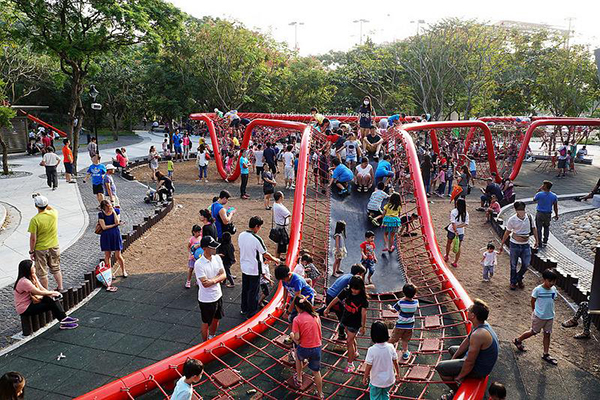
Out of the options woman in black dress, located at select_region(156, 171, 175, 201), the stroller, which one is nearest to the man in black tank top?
woman in black dress, located at select_region(156, 171, 175, 201)

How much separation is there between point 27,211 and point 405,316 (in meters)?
12.2

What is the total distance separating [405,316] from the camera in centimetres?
607

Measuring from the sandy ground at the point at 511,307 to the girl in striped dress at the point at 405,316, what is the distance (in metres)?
1.82

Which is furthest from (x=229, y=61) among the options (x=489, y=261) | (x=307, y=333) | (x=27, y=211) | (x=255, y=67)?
(x=307, y=333)

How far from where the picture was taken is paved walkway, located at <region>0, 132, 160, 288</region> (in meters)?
9.99

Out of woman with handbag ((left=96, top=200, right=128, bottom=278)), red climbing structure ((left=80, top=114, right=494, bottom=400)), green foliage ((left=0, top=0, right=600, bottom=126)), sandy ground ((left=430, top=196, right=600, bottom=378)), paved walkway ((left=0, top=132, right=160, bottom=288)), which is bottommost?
sandy ground ((left=430, top=196, right=600, bottom=378))

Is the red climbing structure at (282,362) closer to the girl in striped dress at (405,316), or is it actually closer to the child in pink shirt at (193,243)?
the girl in striped dress at (405,316)

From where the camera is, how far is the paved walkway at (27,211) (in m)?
9.99

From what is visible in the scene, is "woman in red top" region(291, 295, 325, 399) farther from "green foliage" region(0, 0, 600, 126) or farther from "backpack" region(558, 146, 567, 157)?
"backpack" region(558, 146, 567, 157)

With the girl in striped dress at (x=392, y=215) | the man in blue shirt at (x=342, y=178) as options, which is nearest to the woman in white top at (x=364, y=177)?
the man in blue shirt at (x=342, y=178)

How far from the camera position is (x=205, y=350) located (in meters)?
6.14

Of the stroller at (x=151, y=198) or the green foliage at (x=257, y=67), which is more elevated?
the green foliage at (x=257, y=67)

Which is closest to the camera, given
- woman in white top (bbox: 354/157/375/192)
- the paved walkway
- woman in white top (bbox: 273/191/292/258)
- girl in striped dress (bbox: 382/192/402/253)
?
woman in white top (bbox: 273/191/292/258)

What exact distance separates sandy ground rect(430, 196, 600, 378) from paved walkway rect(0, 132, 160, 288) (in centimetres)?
869
